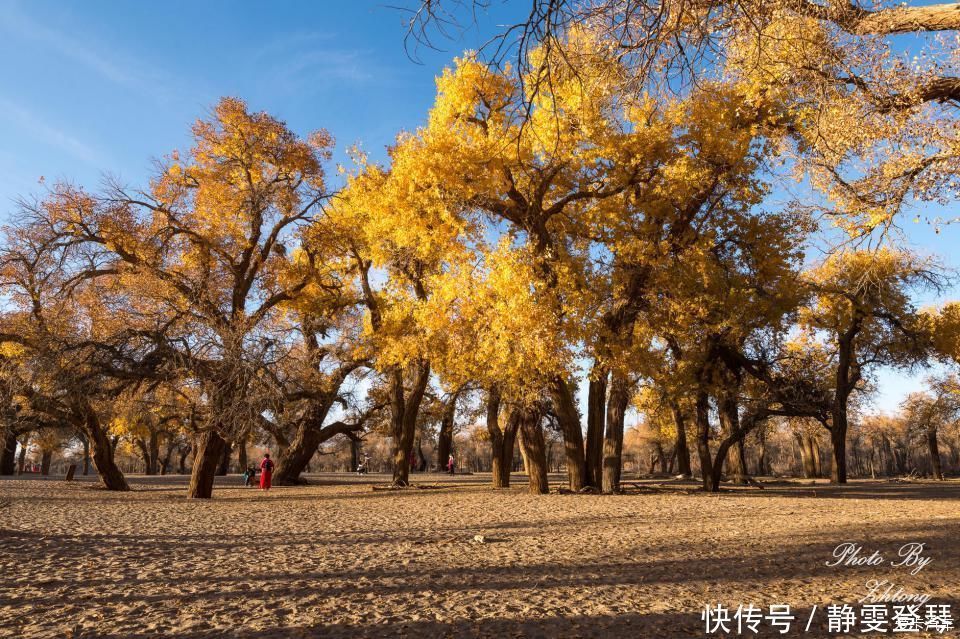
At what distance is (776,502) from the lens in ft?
42.6

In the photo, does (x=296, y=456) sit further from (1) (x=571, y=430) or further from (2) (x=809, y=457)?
(2) (x=809, y=457)

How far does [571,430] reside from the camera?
15.0 meters

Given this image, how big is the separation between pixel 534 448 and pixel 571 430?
1.44m

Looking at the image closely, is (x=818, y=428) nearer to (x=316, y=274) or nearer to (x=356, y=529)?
(x=316, y=274)

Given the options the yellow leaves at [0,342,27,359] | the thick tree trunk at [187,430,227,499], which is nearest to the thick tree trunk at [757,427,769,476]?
the thick tree trunk at [187,430,227,499]

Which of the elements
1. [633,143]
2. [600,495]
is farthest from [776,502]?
[633,143]

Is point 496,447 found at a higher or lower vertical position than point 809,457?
Result: higher

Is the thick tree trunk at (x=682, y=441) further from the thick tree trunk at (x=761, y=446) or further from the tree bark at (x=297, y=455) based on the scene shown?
the tree bark at (x=297, y=455)

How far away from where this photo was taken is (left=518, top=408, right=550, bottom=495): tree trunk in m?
15.7

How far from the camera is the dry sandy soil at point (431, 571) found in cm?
399

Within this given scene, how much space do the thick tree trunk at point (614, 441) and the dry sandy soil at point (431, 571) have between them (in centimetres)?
524

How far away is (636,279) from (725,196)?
11.3 ft

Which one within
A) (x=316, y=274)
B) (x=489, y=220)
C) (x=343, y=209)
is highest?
(x=343, y=209)

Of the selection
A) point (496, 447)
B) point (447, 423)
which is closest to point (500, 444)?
point (496, 447)
